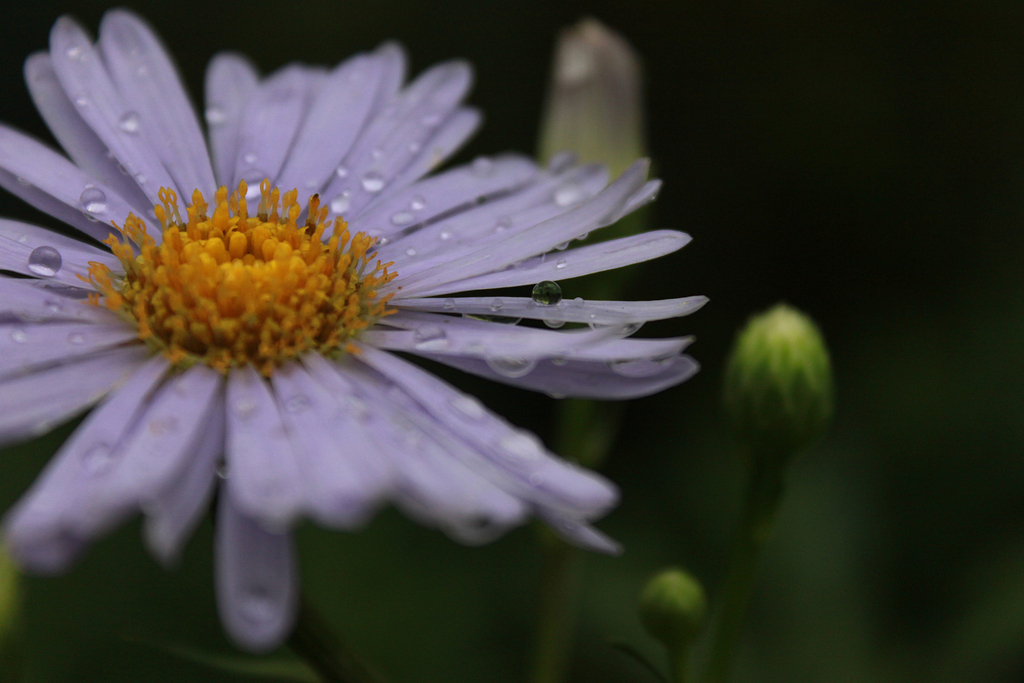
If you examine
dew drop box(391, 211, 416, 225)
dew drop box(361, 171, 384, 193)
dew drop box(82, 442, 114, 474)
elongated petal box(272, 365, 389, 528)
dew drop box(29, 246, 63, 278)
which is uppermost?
dew drop box(361, 171, 384, 193)

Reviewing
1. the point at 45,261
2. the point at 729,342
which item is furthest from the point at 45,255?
the point at 729,342

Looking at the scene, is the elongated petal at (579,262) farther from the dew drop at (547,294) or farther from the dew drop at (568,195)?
the dew drop at (568,195)

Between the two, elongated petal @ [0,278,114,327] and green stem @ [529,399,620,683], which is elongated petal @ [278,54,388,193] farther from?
green stem @ [529,399,620,683]

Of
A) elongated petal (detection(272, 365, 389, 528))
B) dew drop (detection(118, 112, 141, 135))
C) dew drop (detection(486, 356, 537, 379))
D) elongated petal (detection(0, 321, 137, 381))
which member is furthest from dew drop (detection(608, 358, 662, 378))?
dew drop (detection(118, 112, 141, 135))

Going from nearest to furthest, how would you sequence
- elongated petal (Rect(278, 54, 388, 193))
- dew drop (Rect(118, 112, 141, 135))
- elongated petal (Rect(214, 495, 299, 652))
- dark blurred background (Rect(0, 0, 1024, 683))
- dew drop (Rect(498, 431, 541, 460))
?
1. elongated petal (Rect(214, 495, 299, 652))
2. dew drop (Rect(498, 431, 541, 460))
3. dew drop (Rect(118, 112, 141, 135))
4. elongated petal (Rect(278, 54, 388, 193))
5. dark blurred background (Rect(0, 0, 1024, 683))

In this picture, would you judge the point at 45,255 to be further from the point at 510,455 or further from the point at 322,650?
the point at 510,455

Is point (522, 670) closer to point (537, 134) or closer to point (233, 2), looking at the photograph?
point (537, 134)

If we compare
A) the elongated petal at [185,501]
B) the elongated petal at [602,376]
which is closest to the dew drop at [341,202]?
the elongated petal at [602,376]
